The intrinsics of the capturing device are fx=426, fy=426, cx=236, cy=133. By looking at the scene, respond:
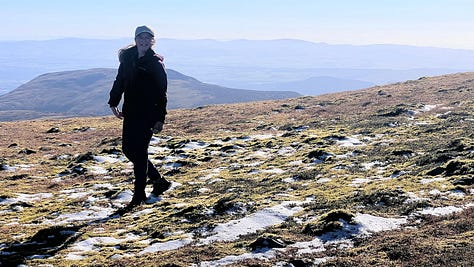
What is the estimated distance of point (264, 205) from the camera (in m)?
11.2

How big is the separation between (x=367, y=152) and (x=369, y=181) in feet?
18.4

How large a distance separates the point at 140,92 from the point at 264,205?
4.60 meters

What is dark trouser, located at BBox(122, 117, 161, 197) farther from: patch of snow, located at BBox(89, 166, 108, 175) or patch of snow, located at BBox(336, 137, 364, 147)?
patch of snow, located at BBox(336, 137, 364, 147)

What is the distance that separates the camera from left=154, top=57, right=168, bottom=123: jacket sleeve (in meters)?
11.7

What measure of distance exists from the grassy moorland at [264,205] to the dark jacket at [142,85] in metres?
2.84

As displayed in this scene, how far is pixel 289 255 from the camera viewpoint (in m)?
7.52

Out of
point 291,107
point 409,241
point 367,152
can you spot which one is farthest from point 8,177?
point 291,107

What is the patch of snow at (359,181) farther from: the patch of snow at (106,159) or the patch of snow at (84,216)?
the patch of snow at (106,159)

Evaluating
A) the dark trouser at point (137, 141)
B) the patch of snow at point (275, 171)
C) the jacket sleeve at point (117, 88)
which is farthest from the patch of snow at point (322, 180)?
the jacket sleeve at point (117, 88)

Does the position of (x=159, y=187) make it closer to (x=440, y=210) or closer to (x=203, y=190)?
(x=203, y=190)

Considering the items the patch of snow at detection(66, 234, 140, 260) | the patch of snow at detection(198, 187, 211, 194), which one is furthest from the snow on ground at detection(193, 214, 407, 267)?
the patch of snow at detection(198, 187, 211, 194)

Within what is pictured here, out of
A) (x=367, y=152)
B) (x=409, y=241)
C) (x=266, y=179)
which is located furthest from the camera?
(x=367, y=152)

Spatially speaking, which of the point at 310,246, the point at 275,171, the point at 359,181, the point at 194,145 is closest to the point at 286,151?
the point at 275,171

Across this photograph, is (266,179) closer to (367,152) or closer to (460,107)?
(367,152)
